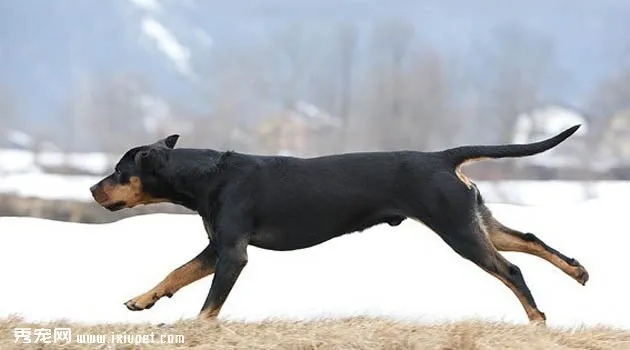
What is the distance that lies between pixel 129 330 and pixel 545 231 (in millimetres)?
3080

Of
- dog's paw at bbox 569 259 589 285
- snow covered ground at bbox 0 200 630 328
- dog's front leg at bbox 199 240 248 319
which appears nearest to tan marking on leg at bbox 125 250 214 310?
dog's front leg at bbox 199 240 248 319

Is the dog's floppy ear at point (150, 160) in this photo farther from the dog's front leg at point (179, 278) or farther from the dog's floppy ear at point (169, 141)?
the dog's front leg at point (179, 278)

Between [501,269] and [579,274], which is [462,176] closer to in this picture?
[501,269]

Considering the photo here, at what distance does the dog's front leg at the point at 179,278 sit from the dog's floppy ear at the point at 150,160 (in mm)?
418

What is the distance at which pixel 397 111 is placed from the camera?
6.72m

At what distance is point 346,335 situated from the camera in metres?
2.84

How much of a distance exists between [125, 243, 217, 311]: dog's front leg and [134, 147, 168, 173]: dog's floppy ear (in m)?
0.42

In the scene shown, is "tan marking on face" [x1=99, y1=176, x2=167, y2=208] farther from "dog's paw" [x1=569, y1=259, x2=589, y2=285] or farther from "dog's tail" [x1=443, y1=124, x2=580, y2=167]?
"dog's paw" [x1=569, y1=259, x2=589, y2=285]

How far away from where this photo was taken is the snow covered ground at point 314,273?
4.61m

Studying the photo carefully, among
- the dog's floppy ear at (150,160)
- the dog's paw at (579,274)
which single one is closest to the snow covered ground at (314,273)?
the dog's paw at (579,274)

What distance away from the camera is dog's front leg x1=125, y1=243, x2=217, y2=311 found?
3.36 m

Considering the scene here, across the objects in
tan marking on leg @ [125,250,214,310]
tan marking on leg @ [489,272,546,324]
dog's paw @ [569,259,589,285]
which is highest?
tan marking on leg @ [125,250,214,310]

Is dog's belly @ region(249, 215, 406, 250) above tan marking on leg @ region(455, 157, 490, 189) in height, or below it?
below

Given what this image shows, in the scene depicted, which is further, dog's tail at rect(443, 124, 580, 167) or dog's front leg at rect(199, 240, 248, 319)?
dog's tail at rect(443, 124, 580, 167)
